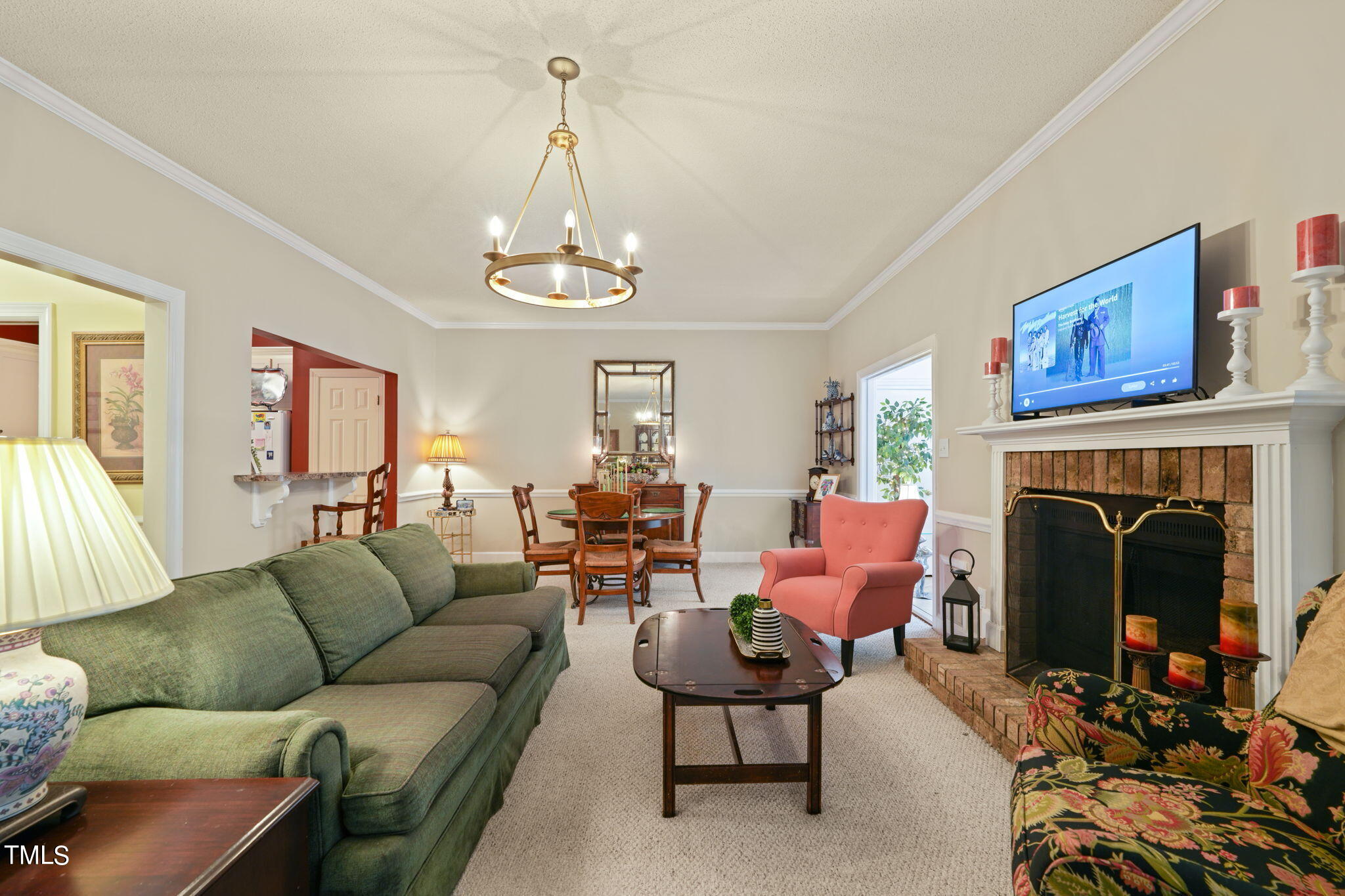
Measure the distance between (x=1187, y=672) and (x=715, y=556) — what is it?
4.89 m

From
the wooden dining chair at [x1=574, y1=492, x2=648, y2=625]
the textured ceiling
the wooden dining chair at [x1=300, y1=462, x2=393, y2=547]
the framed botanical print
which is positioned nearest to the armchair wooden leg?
the wooden dining chair at [x1=574, y1=492, x2=648, y2=625]

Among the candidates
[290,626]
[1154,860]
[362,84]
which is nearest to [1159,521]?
[1154,860]

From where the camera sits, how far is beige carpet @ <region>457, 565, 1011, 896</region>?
1646 millimetres

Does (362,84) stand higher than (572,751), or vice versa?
(362,84)

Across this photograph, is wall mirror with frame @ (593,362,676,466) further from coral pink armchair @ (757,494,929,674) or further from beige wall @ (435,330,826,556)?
coral pink armchair @ (757,494,929,674)

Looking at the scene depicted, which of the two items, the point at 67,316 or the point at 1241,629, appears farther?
the point at 67,316

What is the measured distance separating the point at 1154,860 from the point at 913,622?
3450 millimetres

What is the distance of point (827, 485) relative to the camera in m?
5.68

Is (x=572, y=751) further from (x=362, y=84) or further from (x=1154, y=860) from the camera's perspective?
(x=362, y=84)

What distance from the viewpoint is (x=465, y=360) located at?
21.2ft

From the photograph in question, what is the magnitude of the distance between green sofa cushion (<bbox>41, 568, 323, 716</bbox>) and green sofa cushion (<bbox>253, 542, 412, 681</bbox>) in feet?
0.40

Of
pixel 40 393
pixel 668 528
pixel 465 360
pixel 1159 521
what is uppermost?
pixel 465 360

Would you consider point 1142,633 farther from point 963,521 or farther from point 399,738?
point 399,738

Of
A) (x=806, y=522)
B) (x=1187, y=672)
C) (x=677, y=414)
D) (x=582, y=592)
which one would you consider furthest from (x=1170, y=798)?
(x=677, y=414)
